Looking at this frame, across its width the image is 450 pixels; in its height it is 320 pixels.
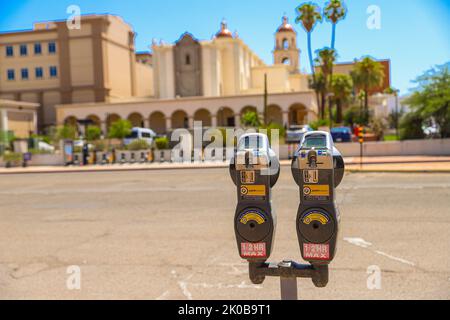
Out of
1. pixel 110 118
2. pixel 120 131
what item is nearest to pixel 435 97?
pixel 120 131

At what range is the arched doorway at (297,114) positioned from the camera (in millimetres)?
48875

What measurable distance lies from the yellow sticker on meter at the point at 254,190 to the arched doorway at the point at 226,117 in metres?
46.1

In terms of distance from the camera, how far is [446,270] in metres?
5.91

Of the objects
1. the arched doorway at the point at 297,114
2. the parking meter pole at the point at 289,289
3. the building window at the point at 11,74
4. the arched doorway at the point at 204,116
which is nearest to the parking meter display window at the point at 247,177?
the parking meter pole at the point at 289,289

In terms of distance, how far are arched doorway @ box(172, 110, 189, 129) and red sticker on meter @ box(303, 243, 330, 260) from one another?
4931cm

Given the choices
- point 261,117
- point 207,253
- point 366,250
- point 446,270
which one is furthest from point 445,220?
point 261,117

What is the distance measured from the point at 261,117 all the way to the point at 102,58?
20.8m

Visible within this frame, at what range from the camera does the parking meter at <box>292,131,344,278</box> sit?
3.16 meters

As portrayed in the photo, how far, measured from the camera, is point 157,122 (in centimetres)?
5350

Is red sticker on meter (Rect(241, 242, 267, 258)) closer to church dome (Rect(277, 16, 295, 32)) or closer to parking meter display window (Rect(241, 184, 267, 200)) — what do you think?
parking meter display window (Rect(241, 184, 267, 200))

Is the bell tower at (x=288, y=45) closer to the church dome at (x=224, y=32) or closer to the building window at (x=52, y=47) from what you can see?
the church dome at (x=224, y=32)

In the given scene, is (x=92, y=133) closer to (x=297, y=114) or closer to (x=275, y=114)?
(x=275, y=114)

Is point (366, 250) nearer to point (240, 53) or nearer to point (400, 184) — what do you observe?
point (400, 184)

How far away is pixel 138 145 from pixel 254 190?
105 feet
